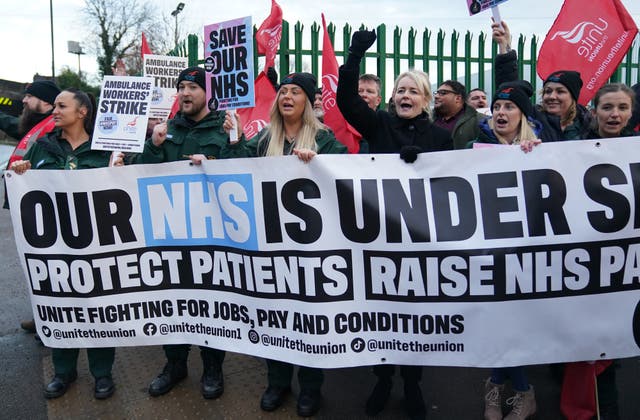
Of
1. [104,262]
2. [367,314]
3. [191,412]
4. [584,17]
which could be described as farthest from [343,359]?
[584,17]

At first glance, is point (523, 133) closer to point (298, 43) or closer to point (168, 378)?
point (168, 378)

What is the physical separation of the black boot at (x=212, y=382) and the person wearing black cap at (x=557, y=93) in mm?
2697

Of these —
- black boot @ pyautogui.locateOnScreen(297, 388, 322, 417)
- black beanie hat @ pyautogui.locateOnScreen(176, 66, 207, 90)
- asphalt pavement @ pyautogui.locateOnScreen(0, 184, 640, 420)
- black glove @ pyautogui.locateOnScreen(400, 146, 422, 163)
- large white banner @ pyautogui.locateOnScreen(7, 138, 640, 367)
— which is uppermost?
black beanie hat @ pyautogui.locateOnScreen(176, 66, 207, 90)

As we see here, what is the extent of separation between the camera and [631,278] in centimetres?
295

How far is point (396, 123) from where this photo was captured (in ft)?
11.6

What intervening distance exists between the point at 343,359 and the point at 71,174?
6.50ft

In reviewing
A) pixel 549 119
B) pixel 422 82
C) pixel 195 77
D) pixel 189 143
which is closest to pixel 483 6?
pixel 549 119

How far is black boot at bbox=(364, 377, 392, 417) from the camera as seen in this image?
11.1ft

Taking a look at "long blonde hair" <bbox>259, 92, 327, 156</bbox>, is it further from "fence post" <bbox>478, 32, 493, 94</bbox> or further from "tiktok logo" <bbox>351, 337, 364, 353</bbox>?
"fence post" <bbox>478, 32, 493, 94</bbox>

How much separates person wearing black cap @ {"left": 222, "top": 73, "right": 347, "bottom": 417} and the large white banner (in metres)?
0.30

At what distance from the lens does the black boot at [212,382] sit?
3.58 metres

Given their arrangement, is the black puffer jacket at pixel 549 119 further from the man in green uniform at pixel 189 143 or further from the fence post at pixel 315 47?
the fence post at pixel 315 47

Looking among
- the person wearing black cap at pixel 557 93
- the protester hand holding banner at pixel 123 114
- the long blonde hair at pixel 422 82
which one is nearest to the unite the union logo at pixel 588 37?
the person wearing black cap at pixel 557 93

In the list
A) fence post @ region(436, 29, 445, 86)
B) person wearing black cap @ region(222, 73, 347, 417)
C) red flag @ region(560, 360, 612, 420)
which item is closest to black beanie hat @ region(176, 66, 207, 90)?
person wearing black cap @ region(222, 73, 347, 417)
